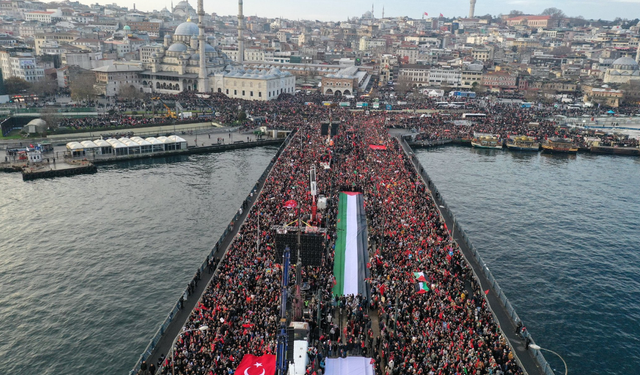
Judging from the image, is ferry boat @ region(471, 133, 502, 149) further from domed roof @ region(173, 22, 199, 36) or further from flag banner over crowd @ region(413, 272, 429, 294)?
domed roof @ region(173, 22, 199, 36)

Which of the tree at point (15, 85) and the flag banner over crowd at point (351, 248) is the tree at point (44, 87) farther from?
the flag banner over crowd at point (351, 248)

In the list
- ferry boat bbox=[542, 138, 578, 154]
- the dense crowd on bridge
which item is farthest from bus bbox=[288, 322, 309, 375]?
ferry boat bbox=[542, 138, 578, 154]

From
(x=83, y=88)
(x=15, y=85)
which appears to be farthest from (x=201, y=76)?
(x=15, y=85)

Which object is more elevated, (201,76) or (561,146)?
(201,76)

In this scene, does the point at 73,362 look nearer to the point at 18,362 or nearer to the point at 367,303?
the point at 18,362

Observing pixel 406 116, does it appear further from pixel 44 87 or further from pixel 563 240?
pixel 44 87

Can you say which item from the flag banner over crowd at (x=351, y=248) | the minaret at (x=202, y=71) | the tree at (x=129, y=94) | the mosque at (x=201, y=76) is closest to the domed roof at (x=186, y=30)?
the mosque at (x=201, y=76)
